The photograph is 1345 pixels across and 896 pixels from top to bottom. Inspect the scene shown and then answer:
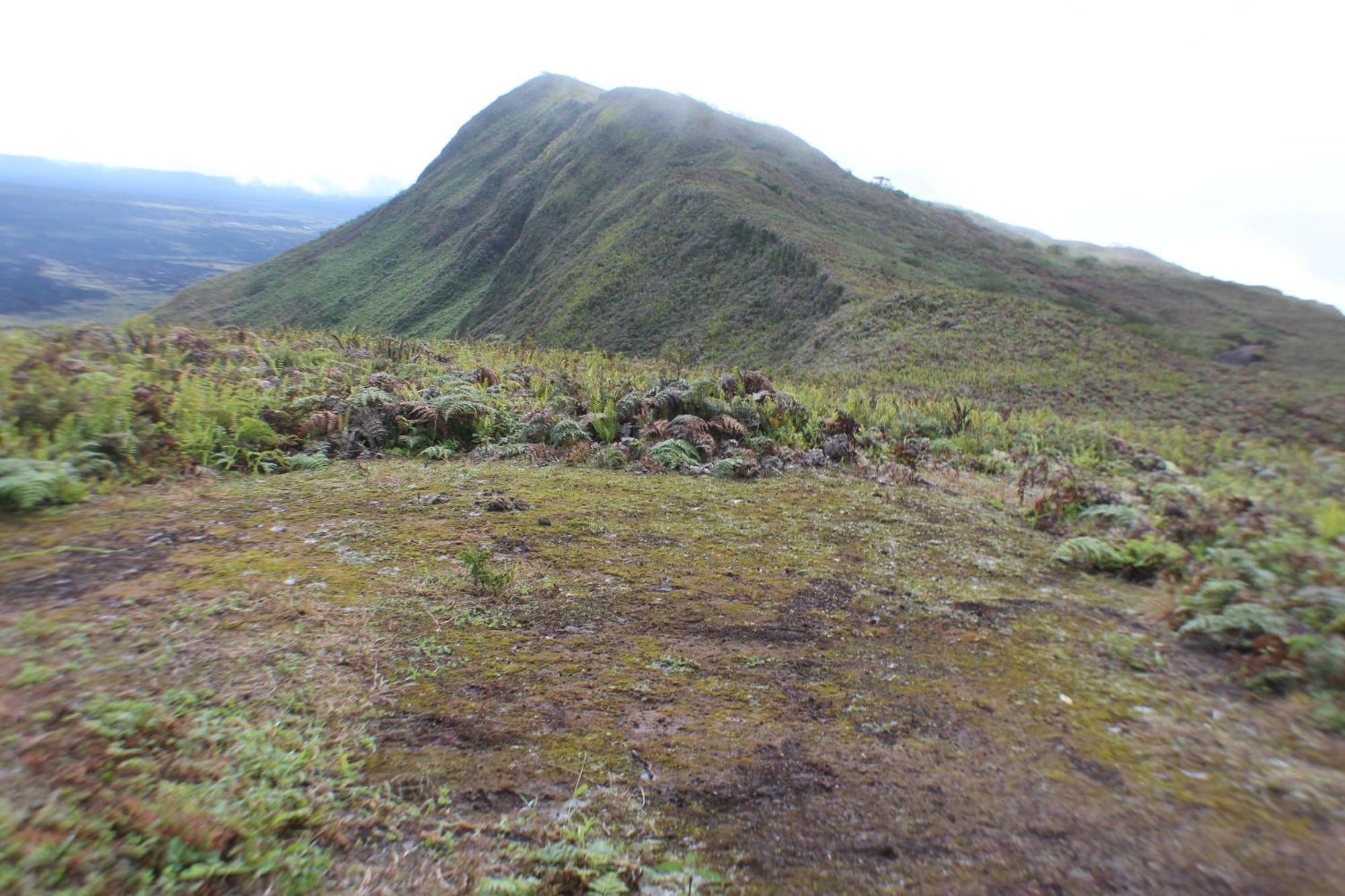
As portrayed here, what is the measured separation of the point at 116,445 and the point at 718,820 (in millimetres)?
5064

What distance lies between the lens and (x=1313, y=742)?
2.64m

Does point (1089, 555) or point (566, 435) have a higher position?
point (1089, 555)

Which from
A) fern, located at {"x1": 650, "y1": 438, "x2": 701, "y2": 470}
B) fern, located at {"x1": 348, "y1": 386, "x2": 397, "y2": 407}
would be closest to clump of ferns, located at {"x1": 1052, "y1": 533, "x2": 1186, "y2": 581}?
fern, located at {"x1": 650, "y1": 438, "x2": 701, "y2": 470}

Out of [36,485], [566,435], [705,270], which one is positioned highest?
[705,270]

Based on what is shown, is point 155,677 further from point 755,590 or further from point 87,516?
point 755,590

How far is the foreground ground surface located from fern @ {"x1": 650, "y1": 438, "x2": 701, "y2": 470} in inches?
81.5

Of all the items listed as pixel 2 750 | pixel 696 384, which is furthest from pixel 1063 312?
pixel 2 750

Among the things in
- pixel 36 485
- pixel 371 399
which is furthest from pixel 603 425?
pixel 36 485

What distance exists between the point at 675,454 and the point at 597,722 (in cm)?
407

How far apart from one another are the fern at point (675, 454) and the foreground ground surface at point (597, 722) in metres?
2.07

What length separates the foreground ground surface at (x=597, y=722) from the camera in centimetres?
198

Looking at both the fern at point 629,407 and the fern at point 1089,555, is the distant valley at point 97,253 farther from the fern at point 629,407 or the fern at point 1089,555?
the fern at point 1089,555

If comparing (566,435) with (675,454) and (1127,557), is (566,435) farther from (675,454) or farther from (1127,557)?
(1127,557)

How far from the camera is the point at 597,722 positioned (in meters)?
2.70
